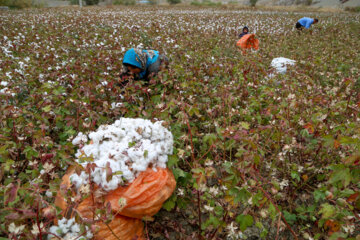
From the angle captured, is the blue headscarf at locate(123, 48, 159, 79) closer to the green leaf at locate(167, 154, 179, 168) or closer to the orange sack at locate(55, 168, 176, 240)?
the green leaf at locate(167, 154, 179, 168)

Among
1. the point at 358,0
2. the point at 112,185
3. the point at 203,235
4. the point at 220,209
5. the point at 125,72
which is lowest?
the point at 203,235

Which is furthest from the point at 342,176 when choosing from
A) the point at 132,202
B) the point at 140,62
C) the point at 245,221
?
the point at 140,62

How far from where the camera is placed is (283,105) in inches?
92.5

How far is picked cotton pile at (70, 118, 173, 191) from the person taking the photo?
1.63 meters

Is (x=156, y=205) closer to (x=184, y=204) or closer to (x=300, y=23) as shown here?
(x=184, y=204)

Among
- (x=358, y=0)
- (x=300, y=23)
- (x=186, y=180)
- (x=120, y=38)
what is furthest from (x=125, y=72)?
(x=358, y=0)

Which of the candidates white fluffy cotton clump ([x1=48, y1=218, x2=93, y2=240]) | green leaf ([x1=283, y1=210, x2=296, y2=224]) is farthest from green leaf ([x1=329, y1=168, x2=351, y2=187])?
white fluffy cotton clump ([x1=48, y1=218, x2=93, y2=240])

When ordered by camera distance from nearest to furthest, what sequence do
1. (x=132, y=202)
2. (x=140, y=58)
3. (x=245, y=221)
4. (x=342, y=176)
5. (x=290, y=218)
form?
(x=342, y=176) → (x=245, y=221) → (x=132, y=202) → (x=290, y=218) → (x=140, y=58)

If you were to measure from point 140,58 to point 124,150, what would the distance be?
2.45m

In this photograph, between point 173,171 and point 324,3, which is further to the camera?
point 324,3

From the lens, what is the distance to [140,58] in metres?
3.78

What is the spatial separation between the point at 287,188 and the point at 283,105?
93 cm

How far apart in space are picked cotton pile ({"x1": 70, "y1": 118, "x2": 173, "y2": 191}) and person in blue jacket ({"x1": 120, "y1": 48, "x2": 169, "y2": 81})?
188 centimetres

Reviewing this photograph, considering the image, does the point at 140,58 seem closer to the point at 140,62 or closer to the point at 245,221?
the point at 140,62
